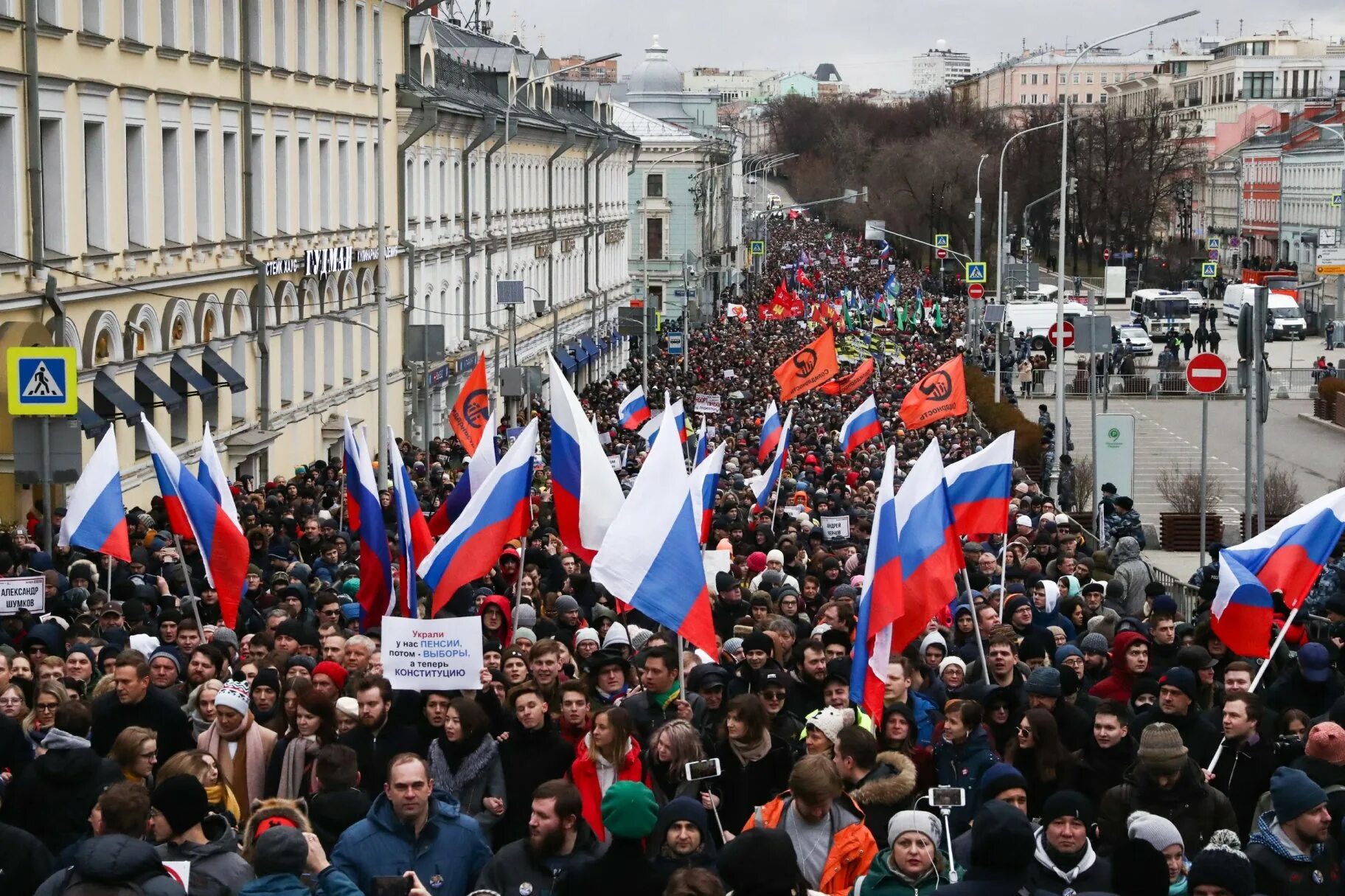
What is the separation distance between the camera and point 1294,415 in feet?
186

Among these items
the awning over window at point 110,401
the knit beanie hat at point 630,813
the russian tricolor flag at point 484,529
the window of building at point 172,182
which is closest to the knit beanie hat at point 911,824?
the knit beanie hat at point 630,813

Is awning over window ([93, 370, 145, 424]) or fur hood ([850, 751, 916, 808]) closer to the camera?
fur hood ([850, 751, 916, 808])

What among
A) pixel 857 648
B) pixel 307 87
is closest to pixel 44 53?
pixel 307 87

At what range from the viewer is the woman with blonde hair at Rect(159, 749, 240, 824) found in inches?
323

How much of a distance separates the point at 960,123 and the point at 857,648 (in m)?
156

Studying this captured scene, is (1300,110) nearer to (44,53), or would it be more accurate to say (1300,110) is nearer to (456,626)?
(44,53)

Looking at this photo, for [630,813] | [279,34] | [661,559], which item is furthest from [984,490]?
[279,34]

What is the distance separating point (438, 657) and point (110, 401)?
59.7 feet

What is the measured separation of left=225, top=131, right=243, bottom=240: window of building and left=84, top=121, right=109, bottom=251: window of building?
5756 millimetres

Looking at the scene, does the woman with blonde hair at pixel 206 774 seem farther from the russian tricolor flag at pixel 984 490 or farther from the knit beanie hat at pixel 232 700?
the russian tricolor flag at pixel 984 490

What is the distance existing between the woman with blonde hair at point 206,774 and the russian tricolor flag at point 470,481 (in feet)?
24.1

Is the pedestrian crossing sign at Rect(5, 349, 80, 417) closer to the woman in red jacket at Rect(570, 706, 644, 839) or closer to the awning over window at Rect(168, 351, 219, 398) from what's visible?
the woman in red jacket at Rect(570, 706, 644, 839)

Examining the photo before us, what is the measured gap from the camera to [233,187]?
3406 cm

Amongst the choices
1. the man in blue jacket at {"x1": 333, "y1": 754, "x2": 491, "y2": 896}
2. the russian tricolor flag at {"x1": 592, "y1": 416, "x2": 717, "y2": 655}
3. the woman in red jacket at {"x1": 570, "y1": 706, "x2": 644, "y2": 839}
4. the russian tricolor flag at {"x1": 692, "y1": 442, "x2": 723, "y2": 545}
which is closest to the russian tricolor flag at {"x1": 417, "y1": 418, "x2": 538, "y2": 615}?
the russian tricolor flag at {"x1": 692, "y1": 442, "x2": 723, "y2": 545}
